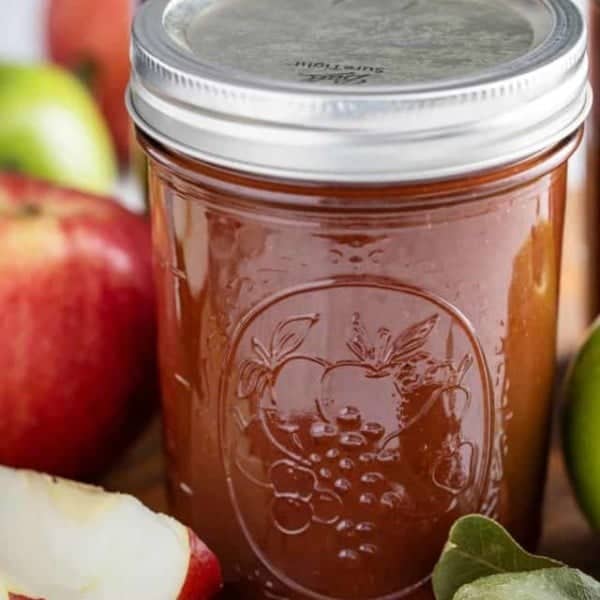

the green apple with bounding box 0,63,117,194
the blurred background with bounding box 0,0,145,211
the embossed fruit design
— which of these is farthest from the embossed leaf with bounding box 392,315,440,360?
the blurred background with bounding box 0,0,145,211

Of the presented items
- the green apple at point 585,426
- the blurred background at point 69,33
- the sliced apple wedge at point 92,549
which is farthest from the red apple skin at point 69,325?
the blurred background at point 69,33

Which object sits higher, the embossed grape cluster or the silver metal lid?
the silver metal lid

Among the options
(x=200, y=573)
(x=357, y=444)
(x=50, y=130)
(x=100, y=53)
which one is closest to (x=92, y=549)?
(x=200, y=573)

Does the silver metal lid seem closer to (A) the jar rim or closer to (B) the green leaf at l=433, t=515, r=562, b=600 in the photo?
(A) the jar rim

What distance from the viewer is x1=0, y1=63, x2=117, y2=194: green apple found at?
1.20m

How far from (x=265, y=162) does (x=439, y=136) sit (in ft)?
0.31

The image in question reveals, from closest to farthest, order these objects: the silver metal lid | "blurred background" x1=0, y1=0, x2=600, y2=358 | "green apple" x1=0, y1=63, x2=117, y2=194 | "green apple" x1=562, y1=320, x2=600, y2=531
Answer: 1. the silver metal lid
2. "green apple" x1=562, y1=320, x2=600, y2=531
3. "green apple" x1=0, y1=63, x2=117, y2=194
4. "blurred background" x1=0, y1=0, x2=600, y2=358

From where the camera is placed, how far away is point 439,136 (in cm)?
68

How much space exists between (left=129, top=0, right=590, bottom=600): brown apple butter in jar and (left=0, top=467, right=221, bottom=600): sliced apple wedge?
2.0 inches

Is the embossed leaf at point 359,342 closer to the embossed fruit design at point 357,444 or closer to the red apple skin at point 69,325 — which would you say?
the embossed fruit design at point 357,444

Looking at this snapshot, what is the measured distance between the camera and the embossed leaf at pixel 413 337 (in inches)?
28.9

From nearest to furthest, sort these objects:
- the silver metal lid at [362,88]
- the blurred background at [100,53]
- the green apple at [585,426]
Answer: the silver metal lid at [362,88] → the green apple at [585,426] → the blurred background at [100,53]

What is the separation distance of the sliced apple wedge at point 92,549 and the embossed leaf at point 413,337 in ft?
0.57

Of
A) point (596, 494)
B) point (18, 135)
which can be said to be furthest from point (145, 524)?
point (18, 135)
